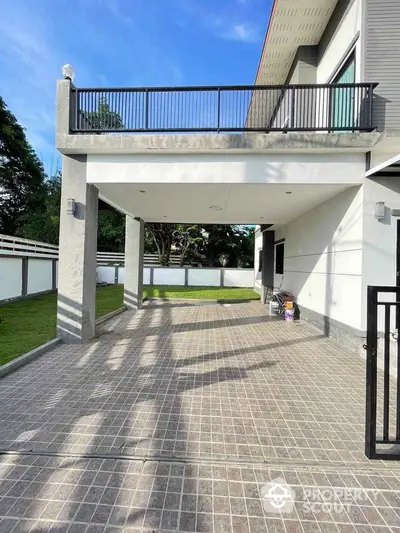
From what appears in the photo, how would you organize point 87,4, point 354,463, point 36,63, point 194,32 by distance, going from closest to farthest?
point 354,463 < point 87,4 < point 194,32 < point 36,63

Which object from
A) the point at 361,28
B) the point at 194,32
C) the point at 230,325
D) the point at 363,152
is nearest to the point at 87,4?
the point at 194,32

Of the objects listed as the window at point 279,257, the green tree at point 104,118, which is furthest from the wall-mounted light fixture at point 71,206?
the window at point 279,257

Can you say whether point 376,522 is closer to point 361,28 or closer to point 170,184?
point 170,184

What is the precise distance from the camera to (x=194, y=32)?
30.1ft

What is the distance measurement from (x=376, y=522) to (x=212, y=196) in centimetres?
566

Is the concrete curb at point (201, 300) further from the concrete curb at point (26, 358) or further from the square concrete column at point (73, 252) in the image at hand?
the concrete curb at point (26, 358)

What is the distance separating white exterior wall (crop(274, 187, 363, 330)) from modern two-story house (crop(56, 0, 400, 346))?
4 centimetres

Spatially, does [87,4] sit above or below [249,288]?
above

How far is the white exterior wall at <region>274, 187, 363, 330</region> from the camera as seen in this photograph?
5.19m

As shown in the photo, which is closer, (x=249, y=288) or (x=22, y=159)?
(x=249, y=288)

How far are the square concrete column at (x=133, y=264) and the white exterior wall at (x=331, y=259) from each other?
16.6ft

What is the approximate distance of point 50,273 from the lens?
13.1m

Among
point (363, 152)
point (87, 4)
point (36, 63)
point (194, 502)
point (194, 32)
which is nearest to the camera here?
point (194, 502)

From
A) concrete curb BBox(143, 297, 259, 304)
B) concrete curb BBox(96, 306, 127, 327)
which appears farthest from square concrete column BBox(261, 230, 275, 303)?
concrete curb BBox(96, 306, 127, 327)
